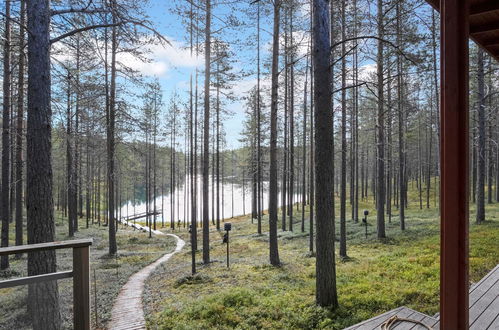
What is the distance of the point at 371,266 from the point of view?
25.1 feet

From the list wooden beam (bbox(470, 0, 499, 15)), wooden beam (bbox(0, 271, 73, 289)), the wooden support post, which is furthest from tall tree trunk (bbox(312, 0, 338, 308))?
wooden beam (bbox(0, 271, 73, 289))

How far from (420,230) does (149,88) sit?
14304mm

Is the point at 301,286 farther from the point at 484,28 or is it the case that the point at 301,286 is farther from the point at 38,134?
the point at 38,134

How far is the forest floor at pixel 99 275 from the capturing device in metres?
2.46

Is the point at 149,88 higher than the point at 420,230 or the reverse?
higher

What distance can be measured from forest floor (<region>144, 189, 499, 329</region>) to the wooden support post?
2.68 metres

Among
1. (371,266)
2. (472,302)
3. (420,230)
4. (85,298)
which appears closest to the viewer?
(85,298)

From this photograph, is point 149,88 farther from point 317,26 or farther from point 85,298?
point 85,298

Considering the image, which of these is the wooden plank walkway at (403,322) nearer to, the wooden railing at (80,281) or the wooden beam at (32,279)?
the wooden railing at (80,281)

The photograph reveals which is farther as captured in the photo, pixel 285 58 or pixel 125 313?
pixel 285 58

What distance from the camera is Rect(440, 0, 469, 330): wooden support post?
200 cm

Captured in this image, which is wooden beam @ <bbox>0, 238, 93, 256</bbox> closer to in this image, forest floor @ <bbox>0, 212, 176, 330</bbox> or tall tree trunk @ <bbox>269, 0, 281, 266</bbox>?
forest floor @ <bbox>0, 212, 176, 330</bbox>

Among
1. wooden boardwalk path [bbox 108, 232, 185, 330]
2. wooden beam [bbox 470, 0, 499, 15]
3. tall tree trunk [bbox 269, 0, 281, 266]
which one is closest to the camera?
wooden beam [bbox 470, 0, 499, 15]

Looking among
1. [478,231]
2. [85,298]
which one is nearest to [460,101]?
[85,298]
